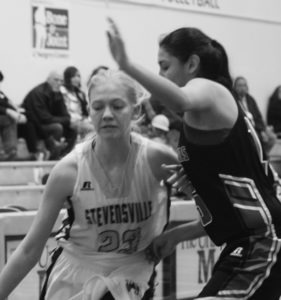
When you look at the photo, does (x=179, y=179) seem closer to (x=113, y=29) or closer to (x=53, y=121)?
(x=113, y=29)

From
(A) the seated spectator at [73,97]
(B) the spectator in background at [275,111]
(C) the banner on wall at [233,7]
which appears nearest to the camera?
(A) the seated spectator at [73,97]

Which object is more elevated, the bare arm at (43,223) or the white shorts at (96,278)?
the bare arm at (43,223)

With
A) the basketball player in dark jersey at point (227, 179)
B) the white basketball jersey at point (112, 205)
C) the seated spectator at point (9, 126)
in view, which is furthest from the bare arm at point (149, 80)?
the seated spectator at point (9, 126)

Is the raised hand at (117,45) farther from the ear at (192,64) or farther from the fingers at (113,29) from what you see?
the ear at (192,64)

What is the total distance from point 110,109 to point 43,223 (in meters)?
0.50

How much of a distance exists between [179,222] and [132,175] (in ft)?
5.05

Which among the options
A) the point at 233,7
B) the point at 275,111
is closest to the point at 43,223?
the point at 275,111

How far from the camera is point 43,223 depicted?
2.83 metres

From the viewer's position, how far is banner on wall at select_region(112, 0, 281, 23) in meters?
13.0

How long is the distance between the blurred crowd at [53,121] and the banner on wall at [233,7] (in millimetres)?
2641

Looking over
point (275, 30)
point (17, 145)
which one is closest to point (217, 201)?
point (17, 145)

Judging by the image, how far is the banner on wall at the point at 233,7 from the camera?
13016 mm

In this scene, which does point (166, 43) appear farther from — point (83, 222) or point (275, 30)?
point (275, 30)

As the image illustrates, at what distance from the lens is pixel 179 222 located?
4418 mm
